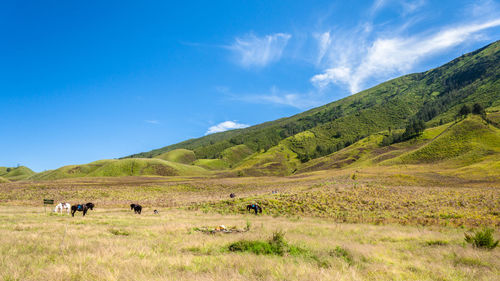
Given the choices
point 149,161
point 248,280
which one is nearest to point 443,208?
point 248,280

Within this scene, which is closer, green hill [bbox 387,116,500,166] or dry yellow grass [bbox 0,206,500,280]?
dry yellow grass [bbox 0,206,500,280]

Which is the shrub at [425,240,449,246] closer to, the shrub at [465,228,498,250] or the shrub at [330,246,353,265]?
the shrub at [465,228,498,250]

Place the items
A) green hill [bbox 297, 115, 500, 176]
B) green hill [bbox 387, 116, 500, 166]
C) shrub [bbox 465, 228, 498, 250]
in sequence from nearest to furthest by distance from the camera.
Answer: shrub [bbox 465, 228, 498, 250]
green hill [bbox 297, 115, 500, 176]
green hill [bbox 387, 116, 500, 166]

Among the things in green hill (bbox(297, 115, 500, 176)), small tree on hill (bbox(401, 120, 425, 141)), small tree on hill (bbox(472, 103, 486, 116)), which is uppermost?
small tree on hill (bbox(472, 103, 486, 116))

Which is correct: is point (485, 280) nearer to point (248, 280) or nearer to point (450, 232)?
point (248, 280)

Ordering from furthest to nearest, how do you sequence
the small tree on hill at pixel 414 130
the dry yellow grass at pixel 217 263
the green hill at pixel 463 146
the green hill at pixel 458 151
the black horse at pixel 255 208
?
1. the small tree on hill at pixel 414 130
2. the green hill at pixel 463 146
3. the green hill at pixel 458 151
4. the black horse at pixel 255 208
5. the dry yellow grass at pixel 217 263

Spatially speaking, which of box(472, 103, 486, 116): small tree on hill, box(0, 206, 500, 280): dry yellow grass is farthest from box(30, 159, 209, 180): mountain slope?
box(472, 103, 486, 116): small tree on hill

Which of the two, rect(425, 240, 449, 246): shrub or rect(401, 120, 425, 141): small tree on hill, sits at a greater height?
rect(401, 120, 425, 141): small tree on hill

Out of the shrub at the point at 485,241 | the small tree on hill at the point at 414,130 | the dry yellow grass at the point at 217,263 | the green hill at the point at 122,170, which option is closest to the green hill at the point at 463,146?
the small tree on hill at the point at 414,130

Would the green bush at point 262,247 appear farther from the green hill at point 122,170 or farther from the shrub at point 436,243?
the green hill at point 122,170

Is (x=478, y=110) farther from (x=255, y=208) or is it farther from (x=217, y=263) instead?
(x=217, y=263)

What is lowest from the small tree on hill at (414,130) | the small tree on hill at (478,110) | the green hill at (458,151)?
the green hill at (458,151)

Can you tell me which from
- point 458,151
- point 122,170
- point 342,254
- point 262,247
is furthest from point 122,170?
point 458,151

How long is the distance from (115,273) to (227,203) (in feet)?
83.9
